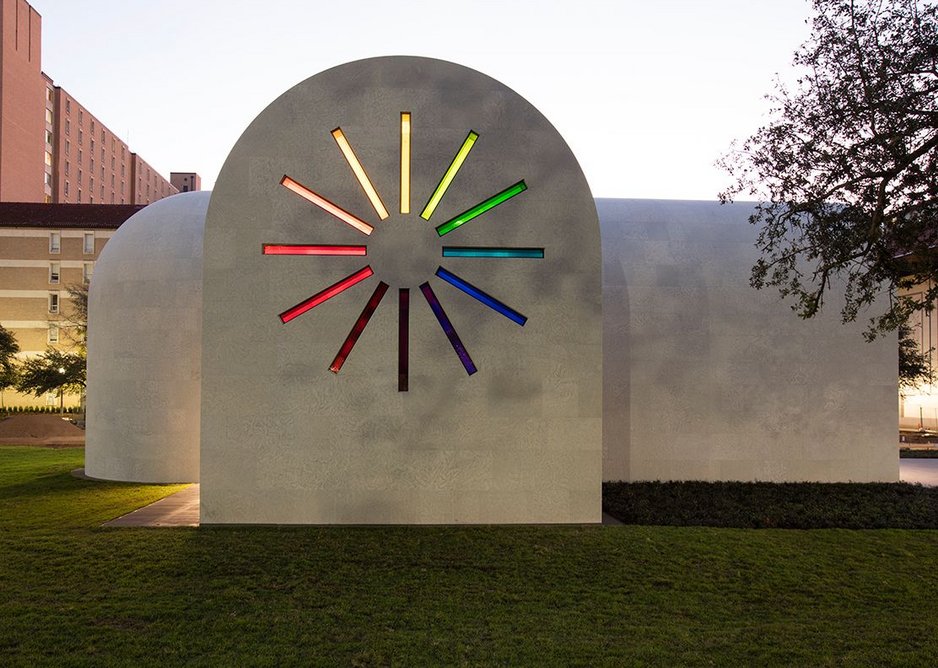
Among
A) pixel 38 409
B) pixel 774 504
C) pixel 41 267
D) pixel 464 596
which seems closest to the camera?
pixel 464 596

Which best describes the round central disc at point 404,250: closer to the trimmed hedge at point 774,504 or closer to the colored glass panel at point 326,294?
the colored glass panel at point 326,294

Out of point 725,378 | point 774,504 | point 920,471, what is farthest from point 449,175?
point 920,471

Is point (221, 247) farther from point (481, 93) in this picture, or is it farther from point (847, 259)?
point (847, 259)

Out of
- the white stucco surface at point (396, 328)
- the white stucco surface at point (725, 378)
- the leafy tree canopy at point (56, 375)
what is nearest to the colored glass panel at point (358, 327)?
the white stucco surface at point (396, 328)

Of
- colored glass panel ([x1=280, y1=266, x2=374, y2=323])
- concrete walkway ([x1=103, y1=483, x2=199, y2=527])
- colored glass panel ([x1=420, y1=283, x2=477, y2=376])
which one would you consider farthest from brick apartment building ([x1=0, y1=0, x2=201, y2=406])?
colored glass panel ([x1=420, y1=283, x2=477, y2=376])

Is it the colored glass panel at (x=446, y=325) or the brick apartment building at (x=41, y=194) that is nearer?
the colored glass panel at (x=446, y=325)

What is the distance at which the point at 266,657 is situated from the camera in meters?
6.29

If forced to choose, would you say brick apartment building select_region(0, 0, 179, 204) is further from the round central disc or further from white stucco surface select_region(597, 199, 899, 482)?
white stucco surface select_region(597, 199, 899, 482)

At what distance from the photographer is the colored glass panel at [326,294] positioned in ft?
35.9

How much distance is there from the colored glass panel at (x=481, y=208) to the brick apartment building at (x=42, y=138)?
2221 inches

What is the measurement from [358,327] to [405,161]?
2810 mm

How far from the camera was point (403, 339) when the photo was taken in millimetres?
11023

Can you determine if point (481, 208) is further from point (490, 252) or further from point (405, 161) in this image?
point (405, 161)

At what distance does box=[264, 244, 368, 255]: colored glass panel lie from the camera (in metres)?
11.0
